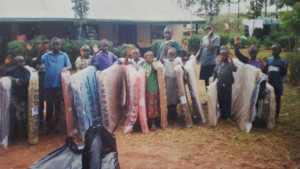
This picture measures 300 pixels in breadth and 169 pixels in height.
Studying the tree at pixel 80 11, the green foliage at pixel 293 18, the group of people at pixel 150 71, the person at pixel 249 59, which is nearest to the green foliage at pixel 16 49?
the tree at pixel 80 11

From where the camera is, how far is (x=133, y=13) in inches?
652

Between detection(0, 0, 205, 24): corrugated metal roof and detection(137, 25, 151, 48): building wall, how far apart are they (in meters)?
1.22

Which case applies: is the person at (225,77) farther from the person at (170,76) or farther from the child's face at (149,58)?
the child's face at (149,58)

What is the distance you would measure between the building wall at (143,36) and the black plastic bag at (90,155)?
591 inches

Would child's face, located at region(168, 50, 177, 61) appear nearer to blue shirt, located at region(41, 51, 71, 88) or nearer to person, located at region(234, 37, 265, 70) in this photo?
person, located at region(234, 37, 265, 70)

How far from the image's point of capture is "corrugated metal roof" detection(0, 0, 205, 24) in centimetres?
1309

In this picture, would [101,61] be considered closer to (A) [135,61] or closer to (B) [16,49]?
(A) [135,61]

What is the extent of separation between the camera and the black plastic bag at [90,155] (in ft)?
10.6

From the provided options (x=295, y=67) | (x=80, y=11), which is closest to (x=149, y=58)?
(x=295, y=67)

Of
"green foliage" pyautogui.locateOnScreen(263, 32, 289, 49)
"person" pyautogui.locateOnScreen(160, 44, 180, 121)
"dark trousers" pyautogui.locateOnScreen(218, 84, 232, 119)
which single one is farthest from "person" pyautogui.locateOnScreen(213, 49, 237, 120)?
"green foliage" pyautogui.locateOnScreen(263, 32, 289, 49)

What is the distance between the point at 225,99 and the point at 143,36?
42.4ft

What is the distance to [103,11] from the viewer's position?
15.7 metres

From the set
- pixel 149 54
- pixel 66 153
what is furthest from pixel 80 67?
pixel 66 153

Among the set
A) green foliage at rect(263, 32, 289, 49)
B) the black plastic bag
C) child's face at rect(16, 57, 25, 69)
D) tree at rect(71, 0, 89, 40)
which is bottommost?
the black plastic bag
